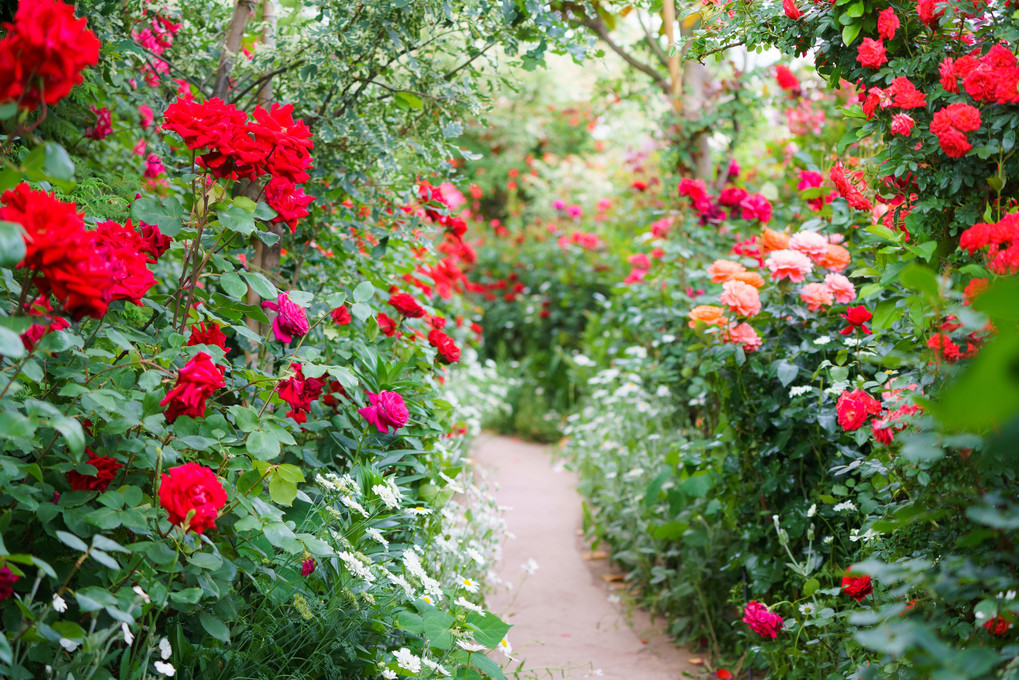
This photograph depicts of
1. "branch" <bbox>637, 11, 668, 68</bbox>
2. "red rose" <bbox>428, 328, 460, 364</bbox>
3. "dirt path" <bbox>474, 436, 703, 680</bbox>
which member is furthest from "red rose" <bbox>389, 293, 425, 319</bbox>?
"branch" <bbox>637, 11, 668, 68</bbox>

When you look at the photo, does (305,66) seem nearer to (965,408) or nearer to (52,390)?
(52,390)

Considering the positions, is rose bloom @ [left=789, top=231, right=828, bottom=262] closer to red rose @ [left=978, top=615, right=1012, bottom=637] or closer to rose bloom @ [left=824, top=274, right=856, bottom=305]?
rose bloom @ [left=824, top=274, right=856, bottom=305]

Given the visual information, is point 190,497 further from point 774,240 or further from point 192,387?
point 774,240

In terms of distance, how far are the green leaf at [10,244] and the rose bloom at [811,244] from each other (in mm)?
2223

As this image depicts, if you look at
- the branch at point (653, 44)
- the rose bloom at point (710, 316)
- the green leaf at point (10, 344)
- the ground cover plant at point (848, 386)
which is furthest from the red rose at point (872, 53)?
the branch at point (653, 44)

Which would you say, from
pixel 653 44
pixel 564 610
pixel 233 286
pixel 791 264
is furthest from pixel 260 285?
pixel 653 44

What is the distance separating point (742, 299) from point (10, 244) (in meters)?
2.01

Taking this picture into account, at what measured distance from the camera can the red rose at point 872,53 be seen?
181 centimetres

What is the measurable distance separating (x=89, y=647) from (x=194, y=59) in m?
2.01

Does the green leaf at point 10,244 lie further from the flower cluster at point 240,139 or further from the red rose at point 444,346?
the red rose at point 444,346

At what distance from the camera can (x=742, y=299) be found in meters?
2.33

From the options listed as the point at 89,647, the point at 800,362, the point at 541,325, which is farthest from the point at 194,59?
the point at 541,325

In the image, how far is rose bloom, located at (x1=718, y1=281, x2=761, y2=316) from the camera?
2.34 meters

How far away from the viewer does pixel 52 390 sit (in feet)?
4.50
